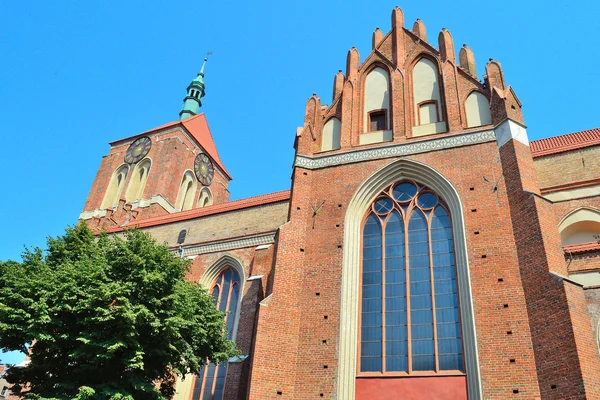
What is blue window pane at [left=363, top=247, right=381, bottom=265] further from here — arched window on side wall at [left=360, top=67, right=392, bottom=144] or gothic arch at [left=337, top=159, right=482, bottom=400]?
arched window on side wall at [left=360, top=67, right=392, bottom=144]

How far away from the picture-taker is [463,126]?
15.7 metres

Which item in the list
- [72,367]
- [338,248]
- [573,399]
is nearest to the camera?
[573,399]

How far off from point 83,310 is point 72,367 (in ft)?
6.36

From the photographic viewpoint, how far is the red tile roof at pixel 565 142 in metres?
17.8

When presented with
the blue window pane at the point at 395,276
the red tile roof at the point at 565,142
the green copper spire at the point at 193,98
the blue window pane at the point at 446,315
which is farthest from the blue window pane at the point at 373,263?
the green copper spire at the point at 193,98

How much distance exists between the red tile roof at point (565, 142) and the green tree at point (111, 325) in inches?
536

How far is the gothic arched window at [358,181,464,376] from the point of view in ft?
40.9

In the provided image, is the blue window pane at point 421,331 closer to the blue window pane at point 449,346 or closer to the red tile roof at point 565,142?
the blue window pane at point 449,346

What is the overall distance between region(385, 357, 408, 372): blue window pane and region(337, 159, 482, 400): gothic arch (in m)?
0.86

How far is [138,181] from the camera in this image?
3700 centimetres

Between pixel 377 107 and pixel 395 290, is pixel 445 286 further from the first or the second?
pixel 377 107

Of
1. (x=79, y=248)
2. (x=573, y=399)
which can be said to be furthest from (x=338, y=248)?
A: (x=79, y=248)

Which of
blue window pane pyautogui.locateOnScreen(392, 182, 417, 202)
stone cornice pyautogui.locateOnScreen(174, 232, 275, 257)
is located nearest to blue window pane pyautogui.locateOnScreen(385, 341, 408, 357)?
blue window pane pyautogui.locateOnScreen(392, 182, 417, 202)

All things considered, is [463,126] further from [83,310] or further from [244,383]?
[83,310]
